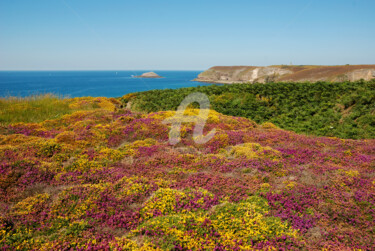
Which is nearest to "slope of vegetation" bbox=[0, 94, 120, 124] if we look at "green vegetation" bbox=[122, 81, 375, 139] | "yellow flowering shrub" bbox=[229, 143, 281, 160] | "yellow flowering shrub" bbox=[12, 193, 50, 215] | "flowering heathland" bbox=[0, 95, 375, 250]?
"flowering heathland" bbox=[0, 95, 375, 250]

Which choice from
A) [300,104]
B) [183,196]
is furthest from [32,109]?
[300,104]

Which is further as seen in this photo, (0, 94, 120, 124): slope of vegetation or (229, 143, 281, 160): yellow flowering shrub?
(0, 94, 120, 124): slope of vegetation

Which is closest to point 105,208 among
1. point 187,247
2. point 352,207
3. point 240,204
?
point 187,247

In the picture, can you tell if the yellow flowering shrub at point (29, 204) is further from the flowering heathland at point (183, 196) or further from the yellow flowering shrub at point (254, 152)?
the yellow flowering shrub at point (254, 152)

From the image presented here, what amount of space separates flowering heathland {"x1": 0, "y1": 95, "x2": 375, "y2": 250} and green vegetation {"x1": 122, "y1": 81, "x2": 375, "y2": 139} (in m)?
6.71

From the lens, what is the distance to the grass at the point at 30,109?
15.9m

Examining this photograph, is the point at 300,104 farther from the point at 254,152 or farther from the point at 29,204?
the point at 29,204

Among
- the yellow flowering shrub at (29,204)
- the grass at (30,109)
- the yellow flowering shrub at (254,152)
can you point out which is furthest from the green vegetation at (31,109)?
the yellow flowering shrub at (254,152)

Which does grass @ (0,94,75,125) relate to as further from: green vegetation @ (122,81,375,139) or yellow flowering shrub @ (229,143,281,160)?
yellow flowering shrub @ (229,143,281,160)

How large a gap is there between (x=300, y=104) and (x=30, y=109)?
24399 millimetres

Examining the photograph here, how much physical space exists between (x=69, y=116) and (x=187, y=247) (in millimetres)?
15697

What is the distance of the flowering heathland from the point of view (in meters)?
5.22

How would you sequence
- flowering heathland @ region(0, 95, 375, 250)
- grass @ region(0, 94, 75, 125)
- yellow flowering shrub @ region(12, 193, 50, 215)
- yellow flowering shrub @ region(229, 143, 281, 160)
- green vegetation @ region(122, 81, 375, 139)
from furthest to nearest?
green vegetation @ region(122, 81, 375, 139)
grass @ region(0, 94, 75, 125)
yellow flowering shrub @ region(229, 143, 281, 160)
yellow flowering shrub @ region(12, 193, 50, 215)
flowering heathland @ region(0, 95, 375, 250)

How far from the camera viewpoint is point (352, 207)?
22.0 feet
